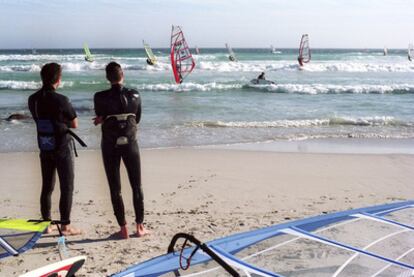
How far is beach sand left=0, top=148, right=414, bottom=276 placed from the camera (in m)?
3.59

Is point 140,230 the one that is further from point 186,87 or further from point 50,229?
point 186,87

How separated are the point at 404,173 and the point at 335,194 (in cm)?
144

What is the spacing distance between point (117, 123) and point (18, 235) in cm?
108

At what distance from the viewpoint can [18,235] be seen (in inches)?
105

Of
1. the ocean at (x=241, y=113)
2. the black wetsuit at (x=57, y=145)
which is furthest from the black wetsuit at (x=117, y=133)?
the ocean at (x=241, y=113)

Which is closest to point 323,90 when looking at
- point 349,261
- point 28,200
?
point 28,200

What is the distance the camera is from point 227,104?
44.9 ft

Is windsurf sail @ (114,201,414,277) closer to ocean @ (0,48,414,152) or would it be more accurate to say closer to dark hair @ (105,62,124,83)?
dark hair @ (105,62,124,83)

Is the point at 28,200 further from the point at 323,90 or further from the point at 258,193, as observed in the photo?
the point at 323,90

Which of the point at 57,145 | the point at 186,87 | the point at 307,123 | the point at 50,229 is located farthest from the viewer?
the point at 186,87

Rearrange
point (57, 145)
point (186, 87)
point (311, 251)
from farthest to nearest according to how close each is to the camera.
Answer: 1. point (186, 87)
2. point (57, 145)
3. point (311, 251)

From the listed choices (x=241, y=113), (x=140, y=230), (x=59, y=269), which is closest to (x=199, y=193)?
(x=140, y=230)

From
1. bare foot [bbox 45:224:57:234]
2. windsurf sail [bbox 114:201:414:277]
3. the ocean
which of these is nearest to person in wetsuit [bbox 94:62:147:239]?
bare foot [bbox 45:224:57:234]

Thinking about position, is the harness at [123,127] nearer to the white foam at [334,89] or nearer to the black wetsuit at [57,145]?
the black wetsuit at [57,145]
